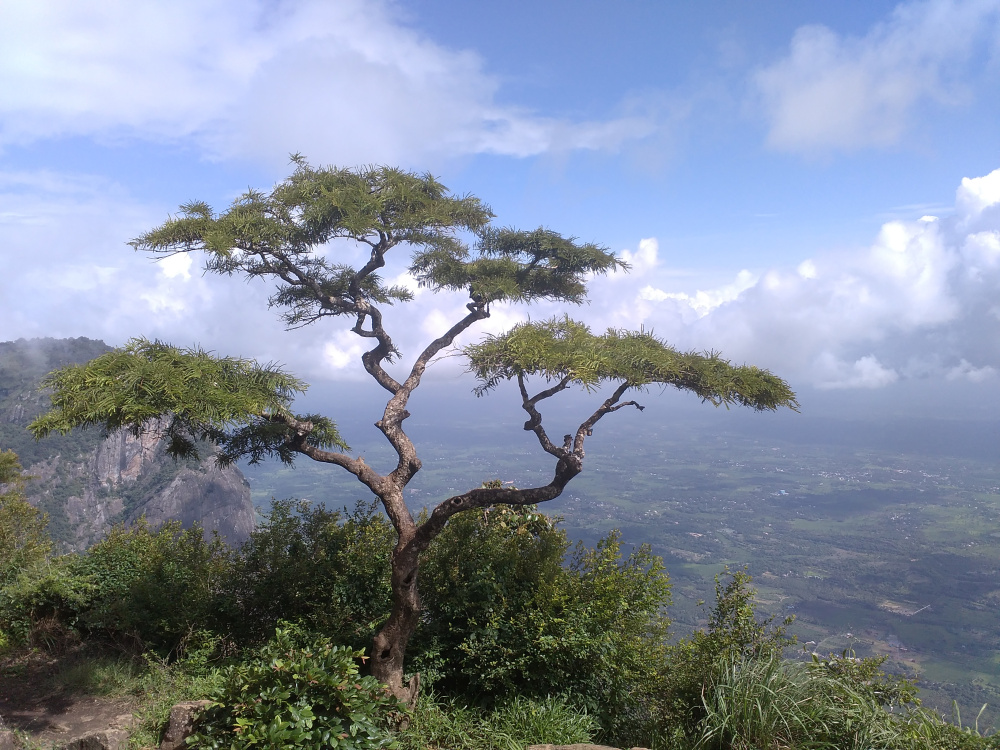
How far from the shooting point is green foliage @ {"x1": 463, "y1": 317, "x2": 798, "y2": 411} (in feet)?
18.7

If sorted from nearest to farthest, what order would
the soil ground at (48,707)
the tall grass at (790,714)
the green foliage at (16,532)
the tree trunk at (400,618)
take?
the tall grass at (790,714) < the tree trunk at (400,618) < the soil ground at (48,707) < the green foliage at (16,532)

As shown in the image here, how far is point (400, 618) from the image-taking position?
651 centimetres

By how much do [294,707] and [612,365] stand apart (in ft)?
13.1

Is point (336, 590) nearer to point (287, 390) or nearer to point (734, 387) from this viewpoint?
point (287, 390)

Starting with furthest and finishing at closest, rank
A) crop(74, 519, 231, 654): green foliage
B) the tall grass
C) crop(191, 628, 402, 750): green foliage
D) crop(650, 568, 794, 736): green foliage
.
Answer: crop(74, 519, 231, 654): green foliage → crop(650, 568, 794, 736): green foliage → the tall grass → crop(191, 628, 402, 750): green foliage

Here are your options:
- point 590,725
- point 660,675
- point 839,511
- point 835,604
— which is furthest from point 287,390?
point 839,511

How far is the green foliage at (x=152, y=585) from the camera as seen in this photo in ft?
27.2

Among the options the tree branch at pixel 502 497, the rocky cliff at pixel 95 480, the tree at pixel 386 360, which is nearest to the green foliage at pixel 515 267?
the tree at pixel 386 360

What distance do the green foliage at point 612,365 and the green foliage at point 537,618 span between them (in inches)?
102

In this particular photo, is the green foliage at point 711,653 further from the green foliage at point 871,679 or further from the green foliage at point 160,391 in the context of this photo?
the green foliage at point 160,391

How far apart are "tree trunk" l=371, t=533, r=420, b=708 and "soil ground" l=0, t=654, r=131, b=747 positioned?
3035 mm

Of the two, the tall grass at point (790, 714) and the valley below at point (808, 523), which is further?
the valley below at point (808, 523)

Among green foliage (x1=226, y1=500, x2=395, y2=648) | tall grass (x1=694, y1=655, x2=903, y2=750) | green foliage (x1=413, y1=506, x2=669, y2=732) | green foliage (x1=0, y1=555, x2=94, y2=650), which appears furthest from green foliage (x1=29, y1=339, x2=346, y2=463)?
tall grass (x1=694, y1=655, x2=903, y2=750)

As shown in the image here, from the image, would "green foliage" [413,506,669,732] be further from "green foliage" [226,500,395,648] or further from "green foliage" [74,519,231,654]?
"green foliage" [74,519,231,654]
